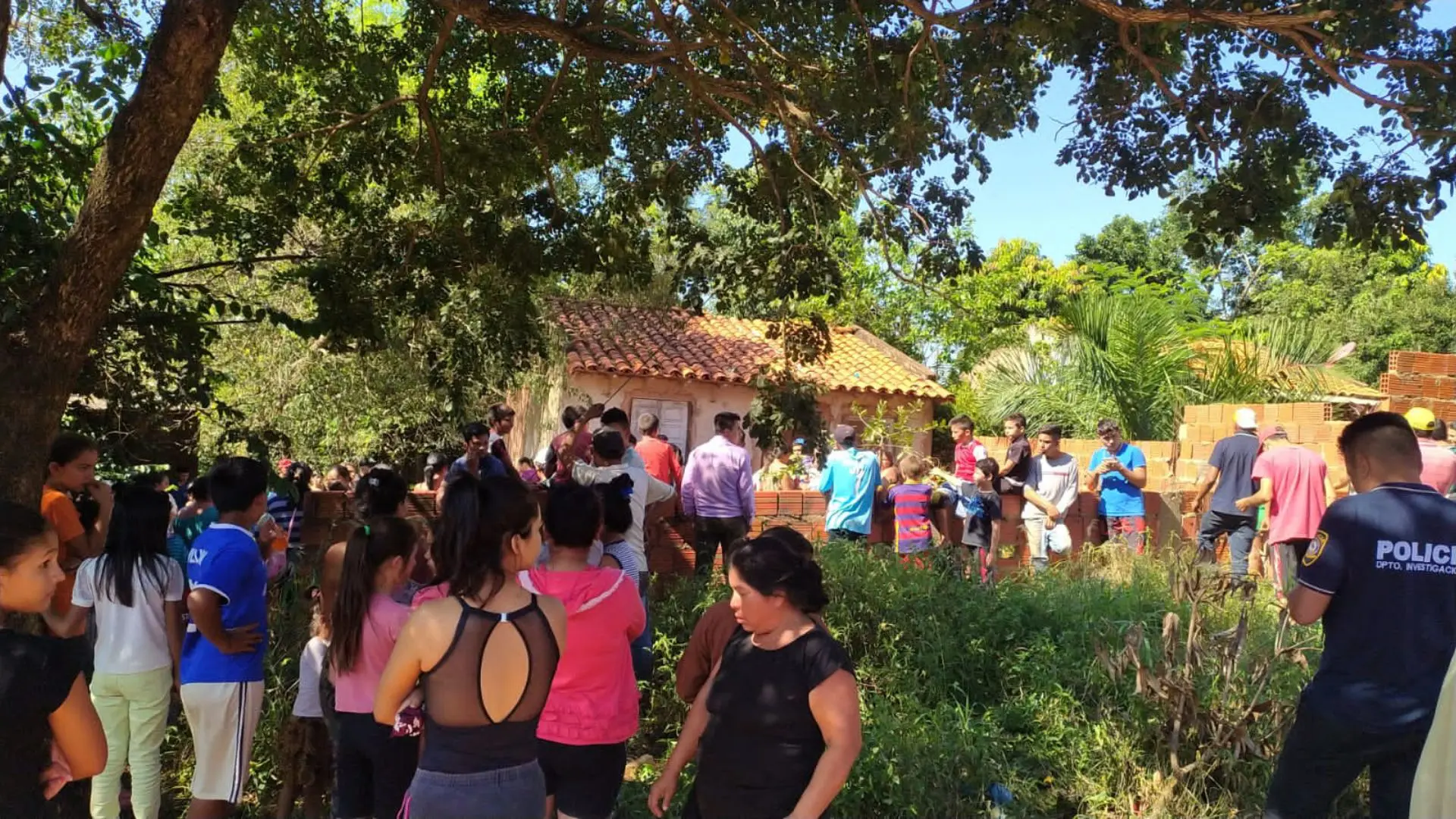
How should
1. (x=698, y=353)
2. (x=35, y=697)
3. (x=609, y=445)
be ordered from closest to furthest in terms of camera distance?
(x=35, y=697) → (x=609, y=445) → (x=698, y=353)

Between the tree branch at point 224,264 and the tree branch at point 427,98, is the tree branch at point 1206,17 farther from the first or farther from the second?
the tree branch at point 224,264

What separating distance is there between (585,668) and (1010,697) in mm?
3105

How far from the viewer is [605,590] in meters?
3.56

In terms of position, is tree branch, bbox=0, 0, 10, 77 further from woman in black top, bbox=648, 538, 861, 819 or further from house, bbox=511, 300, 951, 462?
house, bbox=511, 300, 951, 462

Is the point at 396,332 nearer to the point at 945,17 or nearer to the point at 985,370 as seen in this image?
the point at 945,17

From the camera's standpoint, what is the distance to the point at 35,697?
250cm

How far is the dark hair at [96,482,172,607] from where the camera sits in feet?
13.9

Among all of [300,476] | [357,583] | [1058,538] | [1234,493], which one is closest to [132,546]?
[357,583]

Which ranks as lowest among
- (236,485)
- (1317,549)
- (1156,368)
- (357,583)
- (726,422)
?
(357,583)

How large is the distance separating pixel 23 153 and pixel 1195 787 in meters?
6.59

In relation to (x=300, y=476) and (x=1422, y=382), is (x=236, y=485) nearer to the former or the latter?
(x=300, y=476)

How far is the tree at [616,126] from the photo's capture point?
173 inches

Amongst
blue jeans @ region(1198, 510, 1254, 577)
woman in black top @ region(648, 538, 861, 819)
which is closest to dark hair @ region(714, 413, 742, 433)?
blue jeans @ region(1198, 510, 1254, 577)

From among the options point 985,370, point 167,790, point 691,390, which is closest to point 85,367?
point 167,790
